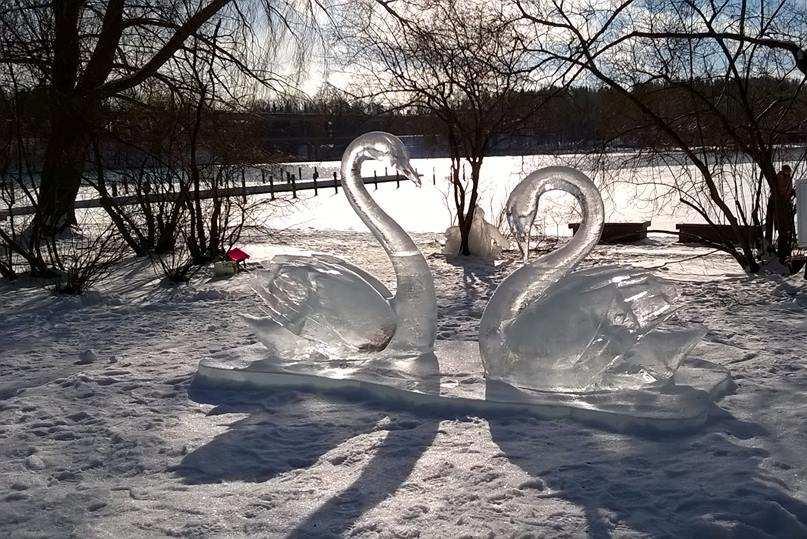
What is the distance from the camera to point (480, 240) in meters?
10.7

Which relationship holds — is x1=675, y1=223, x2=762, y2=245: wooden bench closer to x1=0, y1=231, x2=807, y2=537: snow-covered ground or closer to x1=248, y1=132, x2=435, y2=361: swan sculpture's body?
x1=0, y1=231, x2=807, y2=537: snow-covered ground

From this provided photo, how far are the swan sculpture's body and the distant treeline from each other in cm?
336

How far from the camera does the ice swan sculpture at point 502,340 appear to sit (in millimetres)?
3859

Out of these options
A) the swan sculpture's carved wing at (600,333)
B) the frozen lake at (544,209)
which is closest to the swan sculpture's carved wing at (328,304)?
the swan sculpture's carved wing at (600,333)

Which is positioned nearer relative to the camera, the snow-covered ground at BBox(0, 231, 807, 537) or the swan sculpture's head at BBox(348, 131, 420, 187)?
the snow-covered ground at BBox(0, 231, 807, 537)

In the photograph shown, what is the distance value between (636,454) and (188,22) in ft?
28.6

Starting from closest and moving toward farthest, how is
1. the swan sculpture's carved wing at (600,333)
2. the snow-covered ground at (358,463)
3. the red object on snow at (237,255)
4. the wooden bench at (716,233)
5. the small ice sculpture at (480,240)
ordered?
the snow-covered ground at (358,463) < the swan sculpture's carved wing at (600,333) < the wooden bench at (716,233) < the red object on snow at (237,255) < the small ice sculpture at (480,240)

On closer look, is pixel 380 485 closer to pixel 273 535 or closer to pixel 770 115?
pixel 273 535

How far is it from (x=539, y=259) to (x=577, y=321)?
0.54m

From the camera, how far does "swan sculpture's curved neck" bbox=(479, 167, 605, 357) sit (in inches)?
163

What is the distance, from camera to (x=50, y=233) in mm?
8594

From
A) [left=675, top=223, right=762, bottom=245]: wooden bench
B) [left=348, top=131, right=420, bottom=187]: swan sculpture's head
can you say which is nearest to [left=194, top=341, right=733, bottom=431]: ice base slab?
[left=348, top=131, right=420, bottom=187]: swan sculpture's head

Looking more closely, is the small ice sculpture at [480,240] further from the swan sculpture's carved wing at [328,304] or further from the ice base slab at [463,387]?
the swan sculpture's carved wing at [328,304]

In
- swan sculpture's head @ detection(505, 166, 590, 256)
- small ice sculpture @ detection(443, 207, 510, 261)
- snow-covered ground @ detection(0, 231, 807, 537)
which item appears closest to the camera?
snow-covered ground @ detection(0, 231, 807, 537)
